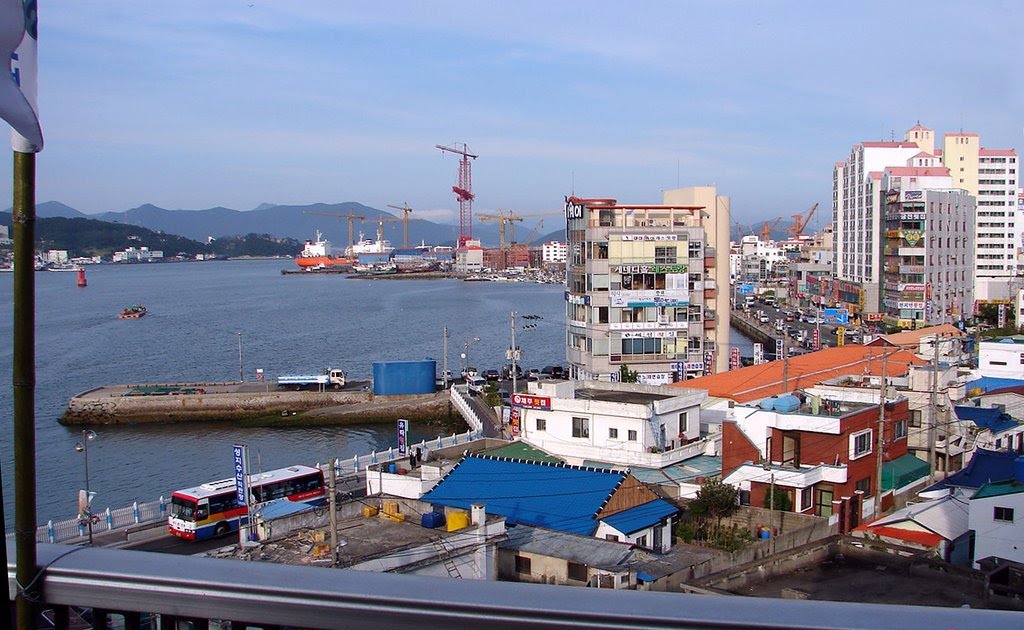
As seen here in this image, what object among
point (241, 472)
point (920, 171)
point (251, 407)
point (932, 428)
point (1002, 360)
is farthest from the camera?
point (920, 171)

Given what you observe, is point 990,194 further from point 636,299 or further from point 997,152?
point 636,299

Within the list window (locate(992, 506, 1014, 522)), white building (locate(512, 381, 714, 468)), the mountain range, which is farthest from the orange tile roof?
the mountain range

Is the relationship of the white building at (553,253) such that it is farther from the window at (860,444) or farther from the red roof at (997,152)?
the window at (860,444)

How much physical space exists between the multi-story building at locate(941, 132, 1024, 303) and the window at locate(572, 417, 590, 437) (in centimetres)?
1572

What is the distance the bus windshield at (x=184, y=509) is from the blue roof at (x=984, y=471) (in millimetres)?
3901

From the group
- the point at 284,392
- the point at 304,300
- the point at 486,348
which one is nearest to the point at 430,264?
the point at 304,300

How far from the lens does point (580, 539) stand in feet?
11.3

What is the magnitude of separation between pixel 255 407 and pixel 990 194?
1644 centimetres

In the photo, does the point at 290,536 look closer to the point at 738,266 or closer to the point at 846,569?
Answer: the point at 846,569

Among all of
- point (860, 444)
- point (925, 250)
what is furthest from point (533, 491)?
point (925, 250)

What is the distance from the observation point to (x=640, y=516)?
396 centimetres

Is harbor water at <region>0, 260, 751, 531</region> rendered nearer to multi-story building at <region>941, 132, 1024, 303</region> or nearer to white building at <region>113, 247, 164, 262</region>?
multi-story building at <region>941, 132, 1024, 303</region>

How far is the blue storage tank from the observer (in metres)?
9.88

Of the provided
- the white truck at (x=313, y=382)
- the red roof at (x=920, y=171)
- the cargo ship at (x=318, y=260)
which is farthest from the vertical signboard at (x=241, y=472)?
the cargo ship at (x=318, y=260)
